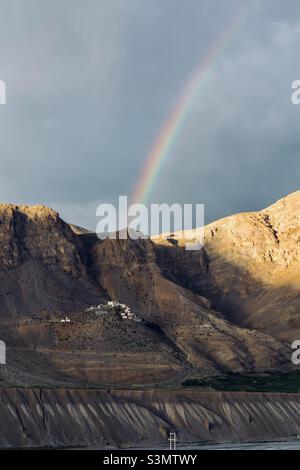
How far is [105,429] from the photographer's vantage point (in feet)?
519

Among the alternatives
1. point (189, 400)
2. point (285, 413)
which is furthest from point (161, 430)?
point (285, 413)

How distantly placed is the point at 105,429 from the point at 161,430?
11.4 m

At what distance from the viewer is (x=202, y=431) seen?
17050 centimetres

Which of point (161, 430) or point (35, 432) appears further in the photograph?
point (161, 430)

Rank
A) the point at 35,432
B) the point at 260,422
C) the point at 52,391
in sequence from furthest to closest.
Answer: the point at 260,422 < the point at 52,391 < the point at 35,432
